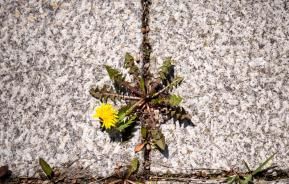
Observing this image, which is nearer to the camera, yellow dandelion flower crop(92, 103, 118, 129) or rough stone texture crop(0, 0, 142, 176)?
yellow dandelion flower crop(92, 103, 118, 129)

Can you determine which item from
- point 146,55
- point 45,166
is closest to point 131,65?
point 146,55

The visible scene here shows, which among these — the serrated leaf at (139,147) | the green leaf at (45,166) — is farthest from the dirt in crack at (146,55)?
the green leaf at (45,166)

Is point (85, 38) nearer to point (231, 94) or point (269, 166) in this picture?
point (231, 94)

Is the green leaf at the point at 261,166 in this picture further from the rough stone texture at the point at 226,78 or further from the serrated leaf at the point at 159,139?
the serrated leaf at the point at 159,139

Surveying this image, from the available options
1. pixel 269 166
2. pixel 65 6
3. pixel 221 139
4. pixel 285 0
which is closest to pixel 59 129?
pixel 65 6

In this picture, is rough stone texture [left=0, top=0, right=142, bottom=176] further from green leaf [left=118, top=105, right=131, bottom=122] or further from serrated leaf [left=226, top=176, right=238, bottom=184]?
serrated leaf [left=226, top=176, right=238, bottom=184]

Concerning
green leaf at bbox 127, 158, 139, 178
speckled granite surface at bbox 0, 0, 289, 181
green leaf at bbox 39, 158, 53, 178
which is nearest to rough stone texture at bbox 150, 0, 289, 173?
speckled granite surface at bbox 0, 0, 289, 181

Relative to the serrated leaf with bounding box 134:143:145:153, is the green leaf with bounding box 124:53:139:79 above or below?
above
